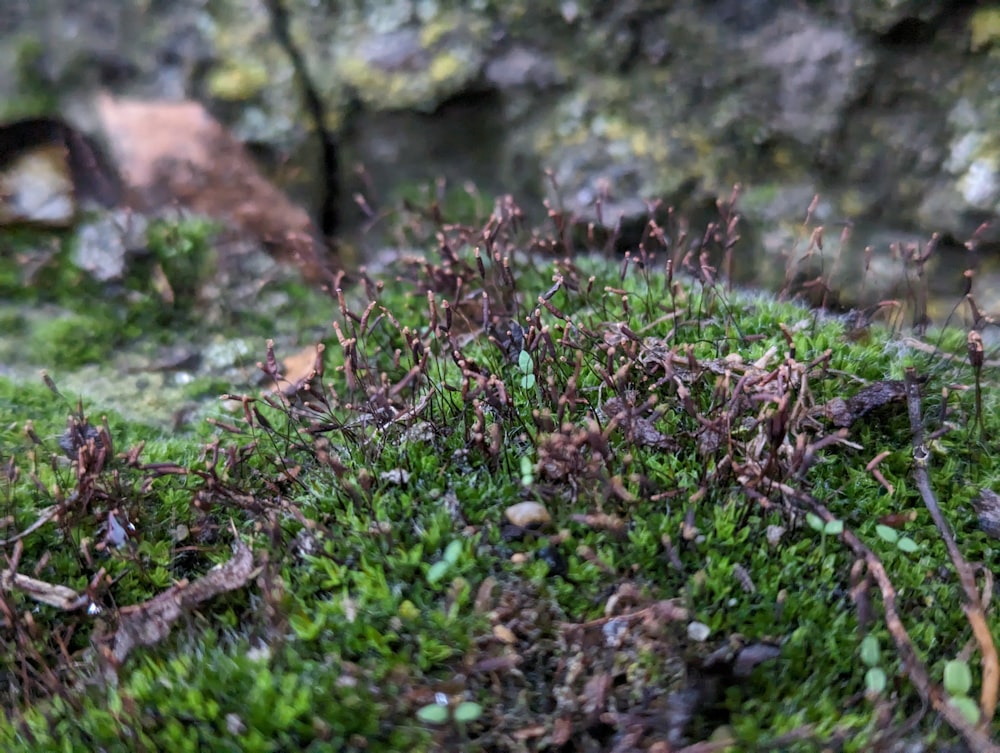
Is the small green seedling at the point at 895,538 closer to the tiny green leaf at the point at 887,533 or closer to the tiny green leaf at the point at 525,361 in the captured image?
the tiny green leaf at the point at 887,533

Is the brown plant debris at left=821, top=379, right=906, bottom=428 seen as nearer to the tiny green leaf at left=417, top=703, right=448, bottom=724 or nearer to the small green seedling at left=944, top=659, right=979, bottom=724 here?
the small green seedling at left=944, top=659, right=979, bottom=724

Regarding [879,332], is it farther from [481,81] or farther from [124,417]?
[124,417]

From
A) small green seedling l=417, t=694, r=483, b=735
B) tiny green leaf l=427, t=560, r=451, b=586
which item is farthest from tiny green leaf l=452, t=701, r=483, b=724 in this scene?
tiny green leaf l=427, t=560, r=451, b=586

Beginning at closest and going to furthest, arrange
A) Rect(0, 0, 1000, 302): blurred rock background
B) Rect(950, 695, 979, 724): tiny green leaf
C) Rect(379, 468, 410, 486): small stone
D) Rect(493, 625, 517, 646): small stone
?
1. Rect(950, 695, 979, 724): tiny green leaf
2. Rect(493, 625, 517, 646): small stone
3. Rect(379, 468, 410, 486): small stone
4. Rect(0, 0, 1000, 302): blurred rock background

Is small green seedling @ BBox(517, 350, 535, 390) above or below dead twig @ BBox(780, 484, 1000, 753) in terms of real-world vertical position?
above

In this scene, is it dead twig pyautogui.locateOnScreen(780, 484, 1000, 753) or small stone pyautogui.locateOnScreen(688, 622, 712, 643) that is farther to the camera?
small stone pyautogui.locateOnScreen(688, 622, 712, 643)

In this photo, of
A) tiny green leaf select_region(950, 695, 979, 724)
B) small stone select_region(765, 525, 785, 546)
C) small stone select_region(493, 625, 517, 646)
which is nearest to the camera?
tiny green leaf select_region(950, 695, 979, 724)

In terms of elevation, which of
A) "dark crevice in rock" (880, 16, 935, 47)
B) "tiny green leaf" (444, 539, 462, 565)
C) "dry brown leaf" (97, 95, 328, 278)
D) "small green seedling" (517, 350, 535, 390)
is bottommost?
"tiny green leaf" (444, 539, 462, 565)

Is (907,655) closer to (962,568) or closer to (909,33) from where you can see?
(962,568)
